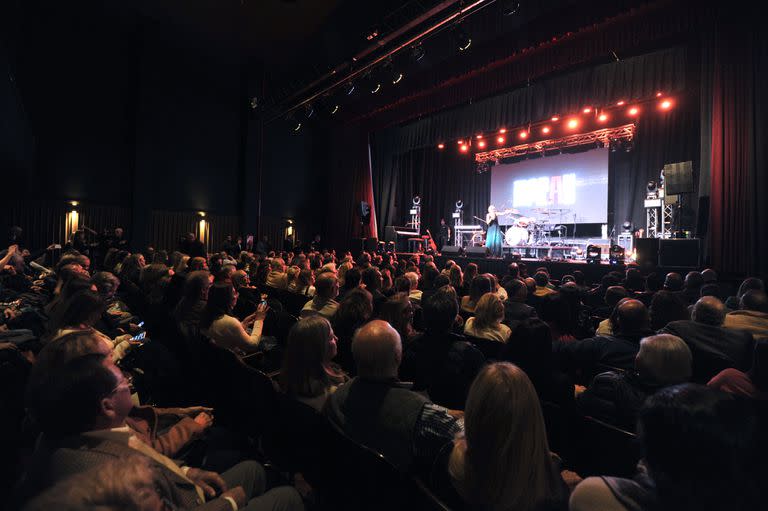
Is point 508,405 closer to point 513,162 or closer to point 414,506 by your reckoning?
point 414,506

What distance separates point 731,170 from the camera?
692 cm

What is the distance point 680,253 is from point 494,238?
477 centimetres

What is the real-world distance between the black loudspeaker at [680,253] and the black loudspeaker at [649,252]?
16 cm

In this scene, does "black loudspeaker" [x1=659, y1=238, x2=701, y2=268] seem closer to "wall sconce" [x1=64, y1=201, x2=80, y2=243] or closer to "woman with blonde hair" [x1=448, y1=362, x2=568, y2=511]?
"woman with blonde hair" [x1=448, y1=362, x2=568, y2=511]

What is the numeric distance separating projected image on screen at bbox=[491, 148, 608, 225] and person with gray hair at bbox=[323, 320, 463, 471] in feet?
40.3

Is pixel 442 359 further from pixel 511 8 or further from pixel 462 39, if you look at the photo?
pixel 462 39

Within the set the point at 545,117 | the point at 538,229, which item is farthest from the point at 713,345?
the point at 538,229

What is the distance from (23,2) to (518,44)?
12181mm

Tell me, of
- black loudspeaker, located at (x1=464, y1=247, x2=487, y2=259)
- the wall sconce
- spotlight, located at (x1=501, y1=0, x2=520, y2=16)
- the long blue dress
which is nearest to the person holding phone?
spotlight, located at (x1=501, y1=0, x2=520, y2=16)

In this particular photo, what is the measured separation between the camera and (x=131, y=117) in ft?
39.2

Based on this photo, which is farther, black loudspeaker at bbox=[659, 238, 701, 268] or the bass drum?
the bass drum

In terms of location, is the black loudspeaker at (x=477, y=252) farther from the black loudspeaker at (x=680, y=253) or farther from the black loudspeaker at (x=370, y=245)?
the black loudspeaker at (x=680, y=253)

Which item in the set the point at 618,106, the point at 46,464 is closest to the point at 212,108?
the point at 618,106

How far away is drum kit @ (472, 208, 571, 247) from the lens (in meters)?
12.6
